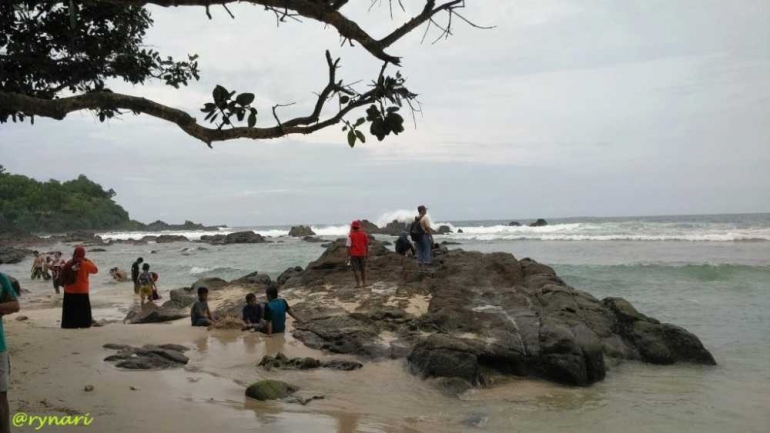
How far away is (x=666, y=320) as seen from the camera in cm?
1280

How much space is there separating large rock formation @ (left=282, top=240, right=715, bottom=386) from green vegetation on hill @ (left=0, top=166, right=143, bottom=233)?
2708 inches

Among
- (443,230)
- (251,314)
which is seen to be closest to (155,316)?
(251,314)

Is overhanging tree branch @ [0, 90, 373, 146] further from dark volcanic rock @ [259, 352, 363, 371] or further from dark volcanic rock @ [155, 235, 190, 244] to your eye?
dark volcanic rock @ [155, 235, 190, 244]

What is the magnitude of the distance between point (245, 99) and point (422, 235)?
9.46 meters

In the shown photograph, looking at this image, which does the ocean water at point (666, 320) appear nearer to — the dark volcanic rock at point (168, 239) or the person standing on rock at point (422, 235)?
the person standing on rock at point (422, 235)

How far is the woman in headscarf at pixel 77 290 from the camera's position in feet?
27.5

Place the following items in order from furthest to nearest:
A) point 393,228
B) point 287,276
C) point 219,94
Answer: point 393,228
point 287,276
point 219,94

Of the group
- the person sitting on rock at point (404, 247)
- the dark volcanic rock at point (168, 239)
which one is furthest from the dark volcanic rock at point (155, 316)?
the dark volcanic rock at point (168, 239)

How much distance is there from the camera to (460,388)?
722 cm

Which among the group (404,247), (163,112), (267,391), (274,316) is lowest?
(267,391)

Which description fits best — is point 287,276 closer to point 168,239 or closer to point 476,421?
point 476,421

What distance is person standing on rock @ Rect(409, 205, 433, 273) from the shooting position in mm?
12570

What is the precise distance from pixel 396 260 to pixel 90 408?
9.37 metres

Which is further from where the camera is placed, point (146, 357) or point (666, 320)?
point (666, 320)
